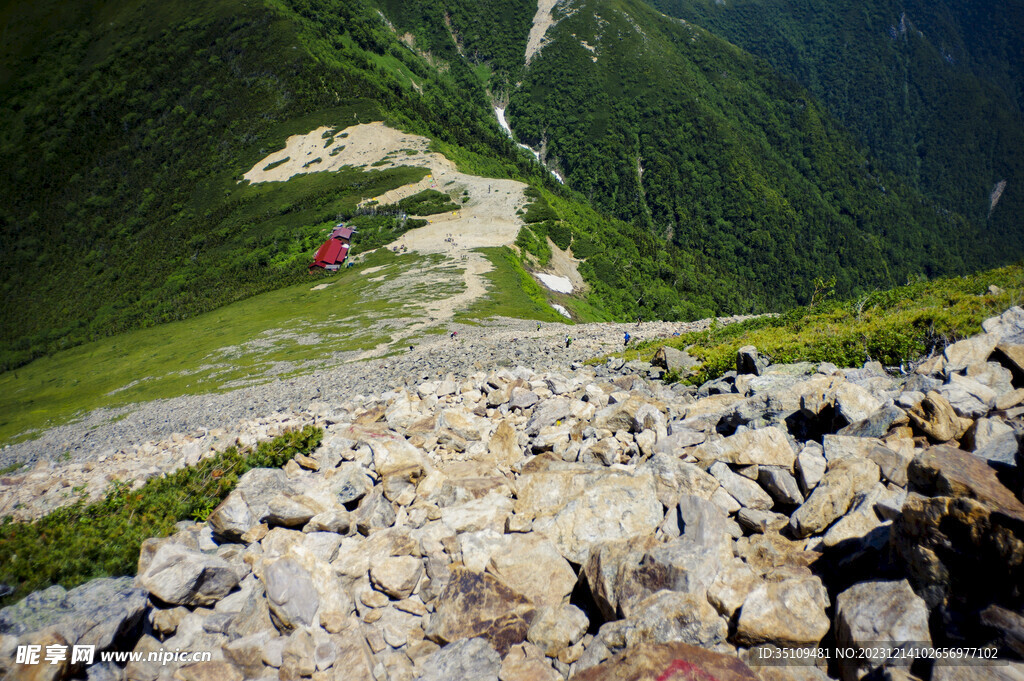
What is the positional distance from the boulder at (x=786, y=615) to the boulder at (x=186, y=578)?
6.60m

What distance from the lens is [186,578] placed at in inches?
252

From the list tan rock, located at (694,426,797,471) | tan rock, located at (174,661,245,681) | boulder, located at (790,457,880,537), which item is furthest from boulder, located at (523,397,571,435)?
tan rock, located at (174,661,245,681)

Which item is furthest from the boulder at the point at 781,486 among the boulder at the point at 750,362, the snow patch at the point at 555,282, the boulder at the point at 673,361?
the snow patch at the point at 555,282

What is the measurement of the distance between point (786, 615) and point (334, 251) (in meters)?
A: 71.0

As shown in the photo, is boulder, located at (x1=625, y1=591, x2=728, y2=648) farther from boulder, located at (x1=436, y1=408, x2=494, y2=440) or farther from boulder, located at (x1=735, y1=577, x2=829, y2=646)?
boulder, located at (x1=436, y1=408, x2=494, y2=440)

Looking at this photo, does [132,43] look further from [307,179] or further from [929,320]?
[929,320]

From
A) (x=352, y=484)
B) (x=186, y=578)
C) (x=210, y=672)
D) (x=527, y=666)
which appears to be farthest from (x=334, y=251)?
(x=527, y=666)

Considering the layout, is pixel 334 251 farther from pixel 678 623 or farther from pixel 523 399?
pixel 678 623

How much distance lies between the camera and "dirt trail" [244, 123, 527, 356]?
49062 mm

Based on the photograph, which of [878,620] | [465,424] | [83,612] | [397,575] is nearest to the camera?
[878,620]

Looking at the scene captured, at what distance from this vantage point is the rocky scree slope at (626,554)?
4.36 metres

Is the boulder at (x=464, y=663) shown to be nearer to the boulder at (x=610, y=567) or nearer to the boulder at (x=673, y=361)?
the boulder at (x=610, y=567)

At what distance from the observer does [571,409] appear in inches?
429

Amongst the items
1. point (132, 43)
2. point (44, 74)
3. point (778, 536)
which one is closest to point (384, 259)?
point (778, 536)
